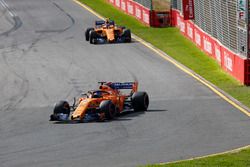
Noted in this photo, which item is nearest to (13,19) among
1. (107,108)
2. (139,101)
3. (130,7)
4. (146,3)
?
(130,7)

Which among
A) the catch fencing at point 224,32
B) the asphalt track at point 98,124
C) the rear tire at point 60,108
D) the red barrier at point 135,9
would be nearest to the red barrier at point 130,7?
the red barrier at point 135,9

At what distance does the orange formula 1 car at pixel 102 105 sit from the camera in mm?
25875

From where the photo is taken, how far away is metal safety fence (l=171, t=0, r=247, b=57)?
110 ft

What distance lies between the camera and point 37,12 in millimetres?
62719

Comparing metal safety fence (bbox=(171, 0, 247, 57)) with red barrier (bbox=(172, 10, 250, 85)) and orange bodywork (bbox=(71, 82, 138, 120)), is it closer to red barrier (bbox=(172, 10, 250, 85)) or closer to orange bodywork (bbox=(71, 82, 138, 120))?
red barrier (bbox=(172, 10, 250, 85))

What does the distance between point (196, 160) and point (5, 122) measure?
982cm

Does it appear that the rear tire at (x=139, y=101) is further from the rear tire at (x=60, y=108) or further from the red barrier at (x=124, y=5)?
the red barrier at (x=124, y=5)

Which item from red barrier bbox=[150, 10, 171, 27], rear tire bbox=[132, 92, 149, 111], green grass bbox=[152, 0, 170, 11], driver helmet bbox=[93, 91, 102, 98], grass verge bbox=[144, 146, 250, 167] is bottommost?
green grass bbox=[152, 0, 170, 11]

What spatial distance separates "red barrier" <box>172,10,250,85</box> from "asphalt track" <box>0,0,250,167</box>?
1655mm

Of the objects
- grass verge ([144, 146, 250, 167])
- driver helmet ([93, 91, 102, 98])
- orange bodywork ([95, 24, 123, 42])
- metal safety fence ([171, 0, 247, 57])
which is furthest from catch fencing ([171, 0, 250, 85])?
grass verge ([144, 146, 250, 167])

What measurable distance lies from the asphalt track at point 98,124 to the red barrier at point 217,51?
5.43 ft

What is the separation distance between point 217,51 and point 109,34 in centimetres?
950

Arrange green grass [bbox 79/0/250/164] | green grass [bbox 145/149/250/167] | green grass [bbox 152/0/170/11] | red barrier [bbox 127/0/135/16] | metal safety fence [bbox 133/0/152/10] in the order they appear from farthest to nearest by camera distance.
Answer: green grass [bbox 152/0/170/11]
red barrier [bbox 127/0/135/16]
metal safety fence [bbox 133/0/152/10]
green grass [bbox 79/0/250/164]
green grass [bbox 145/149/250/167]

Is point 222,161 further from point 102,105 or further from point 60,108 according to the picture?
point 60,108
